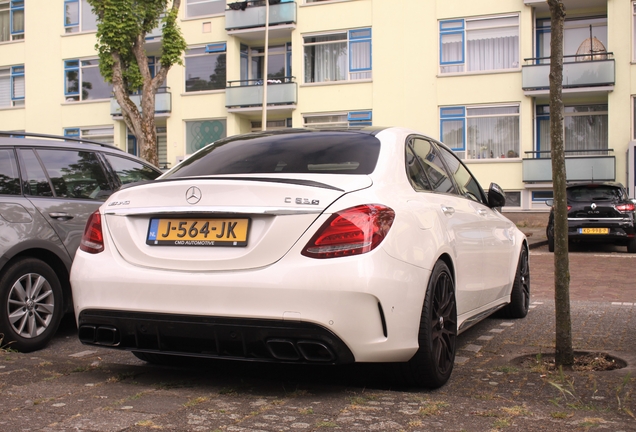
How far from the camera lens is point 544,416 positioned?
11.6 feet

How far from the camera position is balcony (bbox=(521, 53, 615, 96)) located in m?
25.3

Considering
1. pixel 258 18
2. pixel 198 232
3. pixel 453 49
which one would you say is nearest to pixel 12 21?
pixel 258 18

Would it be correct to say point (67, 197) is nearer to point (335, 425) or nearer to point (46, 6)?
point (335, 425)

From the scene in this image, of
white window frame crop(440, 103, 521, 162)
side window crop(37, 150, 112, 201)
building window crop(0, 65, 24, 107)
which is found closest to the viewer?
side window crop(37, 150, 112, 201)

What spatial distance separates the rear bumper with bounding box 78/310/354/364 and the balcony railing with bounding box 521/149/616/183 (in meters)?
23.1

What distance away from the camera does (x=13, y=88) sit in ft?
118

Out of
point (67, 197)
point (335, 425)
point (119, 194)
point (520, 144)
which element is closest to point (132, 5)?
point (520, 144)

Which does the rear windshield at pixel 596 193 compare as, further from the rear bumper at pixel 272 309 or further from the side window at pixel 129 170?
the rear bumper at pixel 272 309

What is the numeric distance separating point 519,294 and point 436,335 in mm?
2860

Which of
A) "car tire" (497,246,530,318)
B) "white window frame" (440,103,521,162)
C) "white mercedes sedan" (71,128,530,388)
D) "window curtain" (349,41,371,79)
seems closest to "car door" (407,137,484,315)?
"white mercedes sedan" (71,128,530,388)

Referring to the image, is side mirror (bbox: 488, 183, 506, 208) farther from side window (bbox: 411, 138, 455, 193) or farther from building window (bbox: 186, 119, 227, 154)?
building window (bbox: 186, 119, 227, 154)

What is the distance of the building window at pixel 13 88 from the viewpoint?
35.9 metres

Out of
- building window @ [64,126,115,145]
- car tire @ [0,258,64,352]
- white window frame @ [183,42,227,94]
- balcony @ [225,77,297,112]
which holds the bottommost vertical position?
car tire @ [0,258,64,352]

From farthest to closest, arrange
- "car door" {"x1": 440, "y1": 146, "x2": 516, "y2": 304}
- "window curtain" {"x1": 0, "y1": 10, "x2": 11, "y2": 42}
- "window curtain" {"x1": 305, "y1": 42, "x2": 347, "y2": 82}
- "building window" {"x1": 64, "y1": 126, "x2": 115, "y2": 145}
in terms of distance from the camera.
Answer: "window curtain" {"x1": 0, "y1": 10, "x2": 11, "y2": 42}
"building window" {"x1": 64, "y1": 126, "x2": 115, "y2": 145}
"window curtain" {"x1": 305, "y1": 42, "x2": 347, "y2": 82}
"car door" {"x1": 440, "y1": 146, "x2": 516, "y2": 304}
